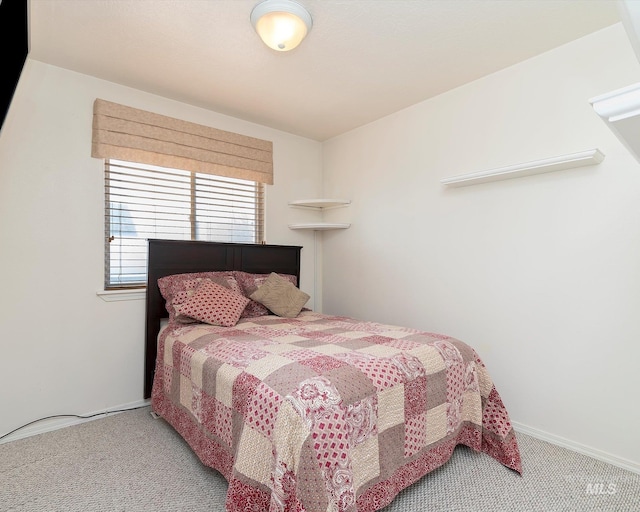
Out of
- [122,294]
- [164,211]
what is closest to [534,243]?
[164,211]

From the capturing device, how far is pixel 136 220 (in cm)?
280

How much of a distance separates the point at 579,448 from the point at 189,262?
9.75 ft

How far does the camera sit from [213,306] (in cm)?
251

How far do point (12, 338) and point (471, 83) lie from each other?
3.64m

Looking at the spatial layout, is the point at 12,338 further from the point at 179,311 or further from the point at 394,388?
the point at 394,388

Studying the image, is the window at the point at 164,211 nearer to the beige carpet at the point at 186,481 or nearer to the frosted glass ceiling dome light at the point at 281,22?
the beige carpet at the point at 186,481

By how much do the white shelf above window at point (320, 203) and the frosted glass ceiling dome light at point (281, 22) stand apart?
169 centimetres

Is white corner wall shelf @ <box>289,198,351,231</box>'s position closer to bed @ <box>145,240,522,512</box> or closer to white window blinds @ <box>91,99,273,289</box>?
white window blinds @ <box>91,99,273,289</box>

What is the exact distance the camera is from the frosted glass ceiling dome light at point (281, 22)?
1794 millimetres

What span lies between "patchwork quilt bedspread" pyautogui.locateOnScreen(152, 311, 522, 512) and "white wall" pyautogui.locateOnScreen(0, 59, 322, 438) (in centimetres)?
54

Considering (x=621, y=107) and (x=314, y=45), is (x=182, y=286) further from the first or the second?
(x=621, y=107)

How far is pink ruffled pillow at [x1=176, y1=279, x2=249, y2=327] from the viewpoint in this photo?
2461mm

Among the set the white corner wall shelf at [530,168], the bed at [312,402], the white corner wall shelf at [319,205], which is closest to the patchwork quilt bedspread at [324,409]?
the bed at [312,402]

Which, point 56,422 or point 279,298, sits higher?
point 279,298
